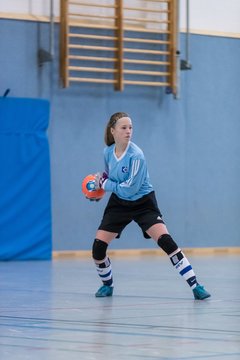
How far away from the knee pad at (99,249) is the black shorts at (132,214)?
0.40ft

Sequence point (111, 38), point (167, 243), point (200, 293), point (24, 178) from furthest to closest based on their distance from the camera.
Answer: point (111, 38)
point (24, 178)
point (167, 243)
point (200, 293)

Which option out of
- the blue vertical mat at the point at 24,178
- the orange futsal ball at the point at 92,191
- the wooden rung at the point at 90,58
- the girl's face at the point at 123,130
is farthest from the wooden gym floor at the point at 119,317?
the wooden rung at the point at 90,58

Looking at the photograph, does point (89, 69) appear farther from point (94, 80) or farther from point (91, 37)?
point (91, 37)

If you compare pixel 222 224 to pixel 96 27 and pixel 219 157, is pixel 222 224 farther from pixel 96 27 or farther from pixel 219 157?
pixel 96 27

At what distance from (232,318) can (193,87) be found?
10118 mm

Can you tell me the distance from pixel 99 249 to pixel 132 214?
15.3 inches

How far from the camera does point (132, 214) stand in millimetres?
7750

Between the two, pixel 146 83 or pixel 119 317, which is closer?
pixel 119 317

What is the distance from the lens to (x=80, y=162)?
14.8m

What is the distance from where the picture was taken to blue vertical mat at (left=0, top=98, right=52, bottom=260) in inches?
547

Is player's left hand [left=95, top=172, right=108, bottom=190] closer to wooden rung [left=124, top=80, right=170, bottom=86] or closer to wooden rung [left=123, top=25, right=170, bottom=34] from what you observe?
wooden rung [left=124, top=80, right=170, bottom=86]

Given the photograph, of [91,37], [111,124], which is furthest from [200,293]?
[91,37]

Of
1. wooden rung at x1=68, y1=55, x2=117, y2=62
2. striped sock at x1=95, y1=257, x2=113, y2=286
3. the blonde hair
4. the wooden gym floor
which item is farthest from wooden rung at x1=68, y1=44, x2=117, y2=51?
striped sock at x1=95, y1=257, x2=113, y2=286

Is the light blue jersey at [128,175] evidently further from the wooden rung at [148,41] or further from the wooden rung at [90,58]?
the wooden rung at [148,41]
